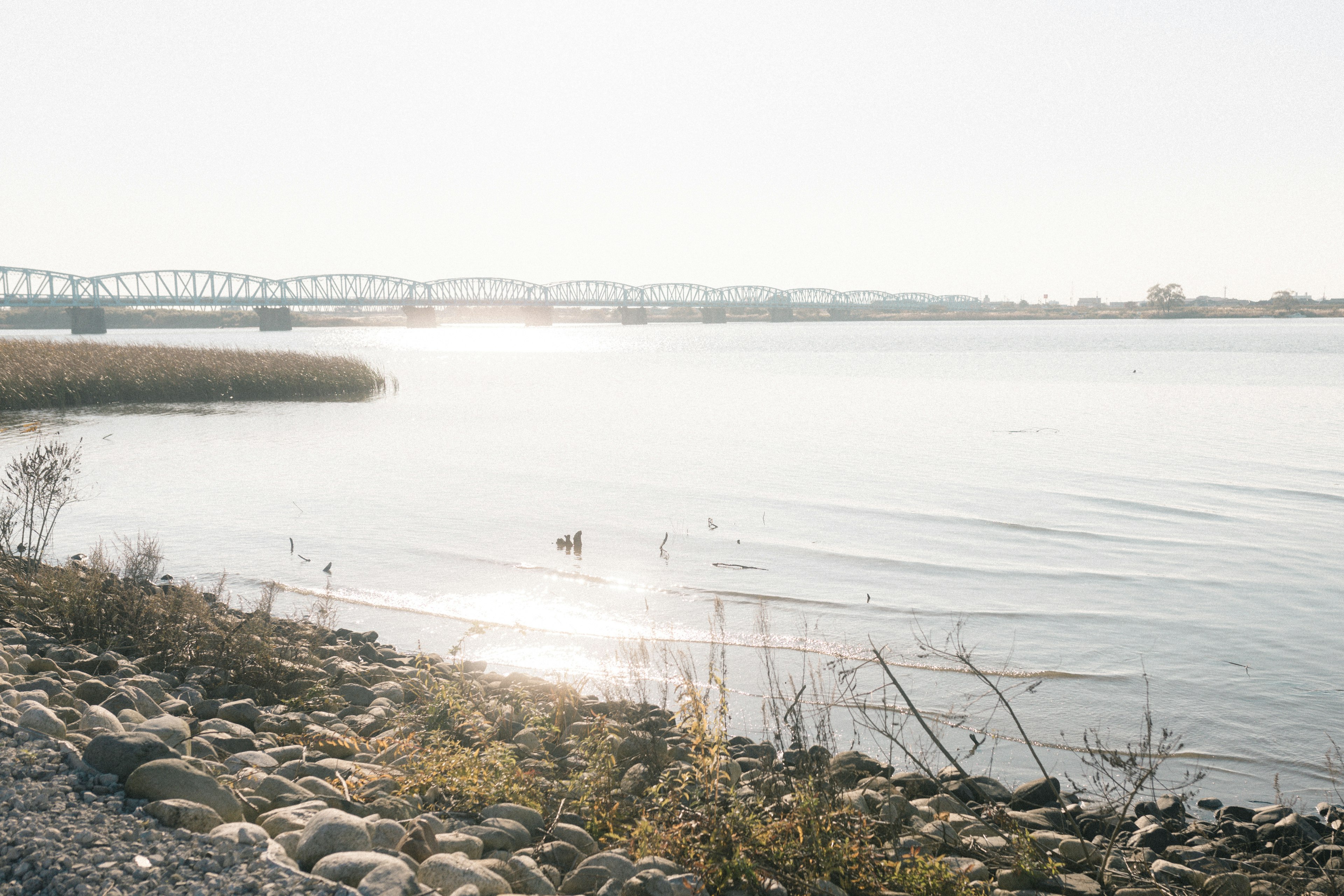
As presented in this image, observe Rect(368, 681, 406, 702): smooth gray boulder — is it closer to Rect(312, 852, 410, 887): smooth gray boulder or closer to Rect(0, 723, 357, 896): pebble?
Rect(0, 723, 357, 896): pebble

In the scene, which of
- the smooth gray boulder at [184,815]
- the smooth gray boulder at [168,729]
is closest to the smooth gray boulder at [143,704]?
the smooth gray boulder at [168,729]

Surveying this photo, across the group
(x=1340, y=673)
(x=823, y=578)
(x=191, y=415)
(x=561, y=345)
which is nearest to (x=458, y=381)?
(x=191, y=415)

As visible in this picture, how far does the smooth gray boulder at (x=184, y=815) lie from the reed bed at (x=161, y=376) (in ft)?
138

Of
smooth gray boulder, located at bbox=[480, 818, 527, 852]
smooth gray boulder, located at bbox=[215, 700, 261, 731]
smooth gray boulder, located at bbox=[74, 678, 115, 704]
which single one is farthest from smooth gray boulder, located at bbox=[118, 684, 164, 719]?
smooth gray boulder, located at bbox=[480, 818, 527, 852]

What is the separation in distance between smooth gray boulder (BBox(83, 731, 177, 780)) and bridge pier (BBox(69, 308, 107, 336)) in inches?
7191

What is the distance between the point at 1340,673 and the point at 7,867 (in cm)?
1313

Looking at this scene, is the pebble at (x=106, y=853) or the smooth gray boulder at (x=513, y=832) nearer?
the pebble at (x=106, y=853)

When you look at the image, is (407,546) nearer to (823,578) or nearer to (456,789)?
(823,578)

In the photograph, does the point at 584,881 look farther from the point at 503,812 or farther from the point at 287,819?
the point at 287,819

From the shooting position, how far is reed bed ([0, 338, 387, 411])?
39.2 m

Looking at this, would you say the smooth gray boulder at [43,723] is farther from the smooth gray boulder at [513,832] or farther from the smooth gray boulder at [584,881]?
the smooth gray boulder at [584,881]

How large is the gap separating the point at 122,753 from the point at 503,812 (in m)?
2.42

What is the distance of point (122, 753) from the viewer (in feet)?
18.2

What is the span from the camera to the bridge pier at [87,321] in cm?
15862
